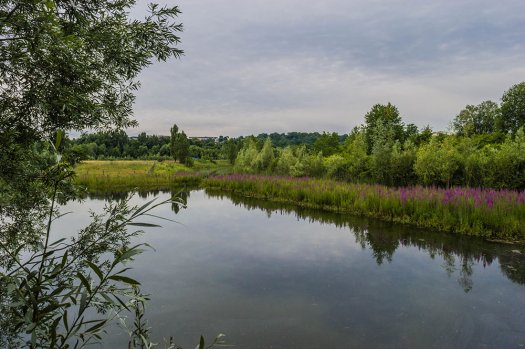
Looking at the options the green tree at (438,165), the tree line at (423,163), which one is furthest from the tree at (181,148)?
the green tree at (438,165)

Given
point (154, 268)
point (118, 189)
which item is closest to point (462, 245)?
point (154, 268)

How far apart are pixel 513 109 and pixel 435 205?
39.7m

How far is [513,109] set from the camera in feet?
127

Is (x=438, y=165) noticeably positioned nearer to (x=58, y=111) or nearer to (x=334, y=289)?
(x=334, y=289)

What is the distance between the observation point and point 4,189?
297 cm

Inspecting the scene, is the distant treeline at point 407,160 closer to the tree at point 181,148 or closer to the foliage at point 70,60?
the foliage at point 70,60

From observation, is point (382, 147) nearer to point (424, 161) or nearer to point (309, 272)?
point (424, 161)

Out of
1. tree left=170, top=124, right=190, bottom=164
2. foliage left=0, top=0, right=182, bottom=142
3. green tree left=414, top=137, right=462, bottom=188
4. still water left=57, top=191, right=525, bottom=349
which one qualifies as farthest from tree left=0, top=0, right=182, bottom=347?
tree left=170, top=124, right=190, bottom=164

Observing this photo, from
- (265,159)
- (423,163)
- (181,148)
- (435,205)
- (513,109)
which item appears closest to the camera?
(435,205)

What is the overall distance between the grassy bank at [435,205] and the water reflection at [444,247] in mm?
561

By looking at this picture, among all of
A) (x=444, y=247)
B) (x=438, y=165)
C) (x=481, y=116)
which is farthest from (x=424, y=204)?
(x=481, y=116)

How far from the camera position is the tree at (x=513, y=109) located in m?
37.9

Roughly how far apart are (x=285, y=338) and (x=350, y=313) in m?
1.25

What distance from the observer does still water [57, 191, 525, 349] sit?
4.20 metres
